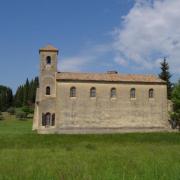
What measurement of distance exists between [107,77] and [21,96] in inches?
2650

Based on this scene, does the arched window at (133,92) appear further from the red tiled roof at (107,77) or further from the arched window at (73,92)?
the arched window at (73,92)

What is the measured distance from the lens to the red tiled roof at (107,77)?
41969mm

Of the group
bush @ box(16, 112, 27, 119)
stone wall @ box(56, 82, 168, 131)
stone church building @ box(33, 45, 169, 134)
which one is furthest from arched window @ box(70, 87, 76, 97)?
bush @ box(16, 112, 27, 119)

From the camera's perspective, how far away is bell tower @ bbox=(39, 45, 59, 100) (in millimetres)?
42478

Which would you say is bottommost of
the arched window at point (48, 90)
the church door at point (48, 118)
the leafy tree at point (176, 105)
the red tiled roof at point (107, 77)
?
the church door at point (48, 118)

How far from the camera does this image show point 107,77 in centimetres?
4331

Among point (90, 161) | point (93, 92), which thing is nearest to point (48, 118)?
point (93, 92)

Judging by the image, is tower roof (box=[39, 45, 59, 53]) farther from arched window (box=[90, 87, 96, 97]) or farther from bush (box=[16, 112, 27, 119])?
bush (box=[16, 112, 27, 119])

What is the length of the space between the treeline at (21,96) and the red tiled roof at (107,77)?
5898 centimetres

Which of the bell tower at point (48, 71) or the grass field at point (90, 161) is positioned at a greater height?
the bell tower at point (48, 71)

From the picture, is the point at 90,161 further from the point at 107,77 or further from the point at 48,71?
the point at 48,71

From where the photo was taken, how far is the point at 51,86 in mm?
42500

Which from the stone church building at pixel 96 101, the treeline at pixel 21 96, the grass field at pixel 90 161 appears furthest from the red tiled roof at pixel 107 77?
the treeline at pixel 21 96

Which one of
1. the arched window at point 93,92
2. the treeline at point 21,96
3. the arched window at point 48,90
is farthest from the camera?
the treeline at point 21,96
